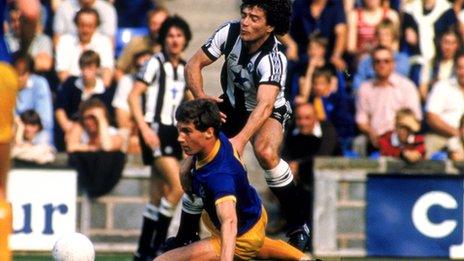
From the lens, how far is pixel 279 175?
1127 cm

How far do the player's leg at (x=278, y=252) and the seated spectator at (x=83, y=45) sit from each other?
6.35 meters

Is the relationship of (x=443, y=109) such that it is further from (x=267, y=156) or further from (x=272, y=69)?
(x=272, y=69)

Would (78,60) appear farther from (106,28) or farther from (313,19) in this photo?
(313,19)

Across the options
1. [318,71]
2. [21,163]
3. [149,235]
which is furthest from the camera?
[318,71]

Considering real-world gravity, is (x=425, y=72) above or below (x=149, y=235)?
above

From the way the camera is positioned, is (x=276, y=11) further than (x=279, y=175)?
No

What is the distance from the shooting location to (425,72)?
1675 cm

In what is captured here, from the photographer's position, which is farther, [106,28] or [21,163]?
[106,28]

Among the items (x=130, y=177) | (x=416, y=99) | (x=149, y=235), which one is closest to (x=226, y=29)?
(x=149, y=235)

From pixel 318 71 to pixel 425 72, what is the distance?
1376mm

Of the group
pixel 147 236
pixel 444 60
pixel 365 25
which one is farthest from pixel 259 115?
pixel 444 60

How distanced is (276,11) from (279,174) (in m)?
1.21

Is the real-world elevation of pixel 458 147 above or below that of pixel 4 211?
below

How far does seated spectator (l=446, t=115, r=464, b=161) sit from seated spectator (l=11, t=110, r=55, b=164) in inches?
152
